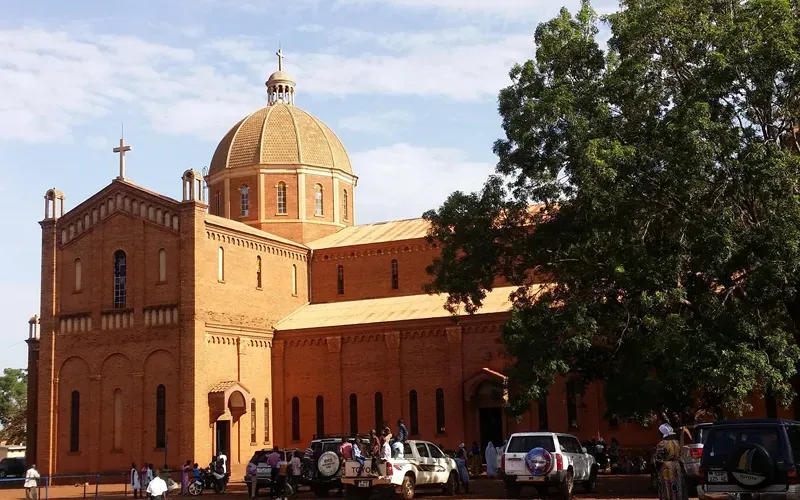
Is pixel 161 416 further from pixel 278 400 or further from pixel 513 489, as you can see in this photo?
pixel 513 489

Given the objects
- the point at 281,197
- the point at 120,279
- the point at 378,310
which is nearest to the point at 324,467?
the point at 378,310

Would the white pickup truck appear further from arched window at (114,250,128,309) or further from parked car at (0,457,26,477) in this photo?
parked car at (0,457,26,477)

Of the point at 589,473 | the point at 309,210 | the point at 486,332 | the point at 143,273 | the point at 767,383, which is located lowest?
the point at 589,473

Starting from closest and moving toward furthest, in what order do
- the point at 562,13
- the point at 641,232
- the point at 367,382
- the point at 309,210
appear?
the point at 641,232
the point at 562,13
the point at 367,382
the point at 309,210

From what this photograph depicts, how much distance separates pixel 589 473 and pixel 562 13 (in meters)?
12.2

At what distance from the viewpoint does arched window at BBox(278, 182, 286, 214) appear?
4859cm

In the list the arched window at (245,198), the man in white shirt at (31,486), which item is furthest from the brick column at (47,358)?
the man in white shirt at (31,486)

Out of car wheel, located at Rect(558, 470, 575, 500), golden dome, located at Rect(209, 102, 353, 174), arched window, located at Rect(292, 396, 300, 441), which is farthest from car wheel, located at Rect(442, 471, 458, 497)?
golden dome, located at Rect(209, 102, 353, 174)

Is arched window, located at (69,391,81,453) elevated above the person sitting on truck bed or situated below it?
above

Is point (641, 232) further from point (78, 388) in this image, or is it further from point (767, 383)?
point (78, 388)

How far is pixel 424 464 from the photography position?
25.5m

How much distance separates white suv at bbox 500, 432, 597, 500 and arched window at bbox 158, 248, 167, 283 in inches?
798

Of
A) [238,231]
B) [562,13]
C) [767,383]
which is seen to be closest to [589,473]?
[767,383]

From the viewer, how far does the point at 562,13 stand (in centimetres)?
2644
